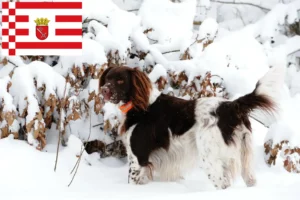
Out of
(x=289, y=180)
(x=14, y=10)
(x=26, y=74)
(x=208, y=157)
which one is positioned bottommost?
(x=289, y=180)

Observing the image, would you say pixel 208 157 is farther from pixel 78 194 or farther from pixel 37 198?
pixel 37 198

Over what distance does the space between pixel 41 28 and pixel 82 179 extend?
185 centimetres

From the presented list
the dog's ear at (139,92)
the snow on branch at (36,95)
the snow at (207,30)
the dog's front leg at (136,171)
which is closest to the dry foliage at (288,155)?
the dog's front leg at (136,171)

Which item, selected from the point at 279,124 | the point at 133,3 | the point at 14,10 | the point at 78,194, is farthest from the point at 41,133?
the point at 133,3

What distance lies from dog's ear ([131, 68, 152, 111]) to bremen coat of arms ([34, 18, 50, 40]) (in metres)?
1.54

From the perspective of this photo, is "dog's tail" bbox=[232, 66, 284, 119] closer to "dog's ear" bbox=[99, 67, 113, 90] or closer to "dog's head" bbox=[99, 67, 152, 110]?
"dog's head" bbox=[99, 67, 152, 110]

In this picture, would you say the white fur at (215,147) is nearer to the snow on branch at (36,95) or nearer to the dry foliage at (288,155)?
the dry foliage at (288,155)

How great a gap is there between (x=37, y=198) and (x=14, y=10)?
2548 mm

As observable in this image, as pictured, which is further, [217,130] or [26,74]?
[26,74]

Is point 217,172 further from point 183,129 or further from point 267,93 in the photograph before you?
point 267,93

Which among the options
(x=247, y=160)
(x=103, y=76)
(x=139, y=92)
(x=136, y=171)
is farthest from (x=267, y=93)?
(x=103, y=76)

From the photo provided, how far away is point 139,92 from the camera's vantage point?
456 cm

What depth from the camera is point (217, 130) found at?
4.19 metres

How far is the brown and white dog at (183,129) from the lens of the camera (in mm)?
4188
